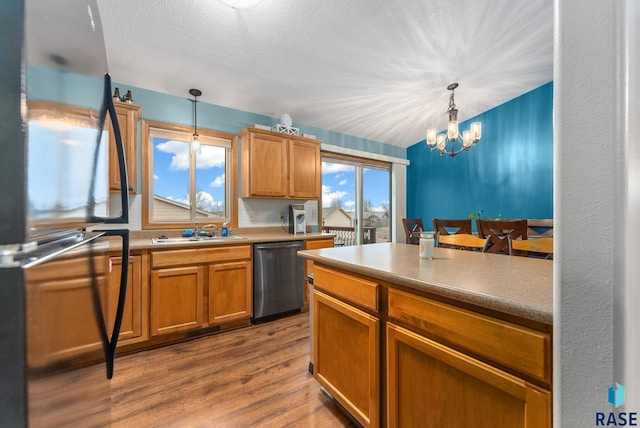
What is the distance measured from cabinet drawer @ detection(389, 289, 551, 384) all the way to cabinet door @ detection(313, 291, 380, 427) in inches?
9.4

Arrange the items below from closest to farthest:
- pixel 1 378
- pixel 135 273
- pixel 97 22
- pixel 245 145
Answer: pixel 1 378 → pixel 97 22 → pixel 135 273 → pixel 245 145

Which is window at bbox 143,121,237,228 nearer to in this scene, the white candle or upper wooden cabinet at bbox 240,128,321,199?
upper wooden cabinet at bbox 240,128,321,199

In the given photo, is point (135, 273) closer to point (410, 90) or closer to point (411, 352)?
point (411, 352)

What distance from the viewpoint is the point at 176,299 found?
243 centimetres

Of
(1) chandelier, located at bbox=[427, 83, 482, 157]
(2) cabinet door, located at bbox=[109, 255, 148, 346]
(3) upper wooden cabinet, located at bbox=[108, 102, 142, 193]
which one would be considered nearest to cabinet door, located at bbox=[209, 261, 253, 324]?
(2) cabinet door, located at bbox=[109, 255, 148, 346]

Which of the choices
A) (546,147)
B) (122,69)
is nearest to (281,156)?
(122,69)

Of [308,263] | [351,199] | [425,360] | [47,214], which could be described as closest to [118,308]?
[47,214]

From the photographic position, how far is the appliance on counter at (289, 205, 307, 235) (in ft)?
11.7

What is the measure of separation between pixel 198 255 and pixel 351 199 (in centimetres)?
286

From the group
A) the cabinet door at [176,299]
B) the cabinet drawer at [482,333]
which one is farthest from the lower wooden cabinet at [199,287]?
the cabinet drawer at [482,333]

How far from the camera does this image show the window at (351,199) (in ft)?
14.7

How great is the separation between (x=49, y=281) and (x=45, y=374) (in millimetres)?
140

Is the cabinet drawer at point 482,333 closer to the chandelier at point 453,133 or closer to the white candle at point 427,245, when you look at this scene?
the white candle at point 427,245

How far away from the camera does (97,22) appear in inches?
34.6
